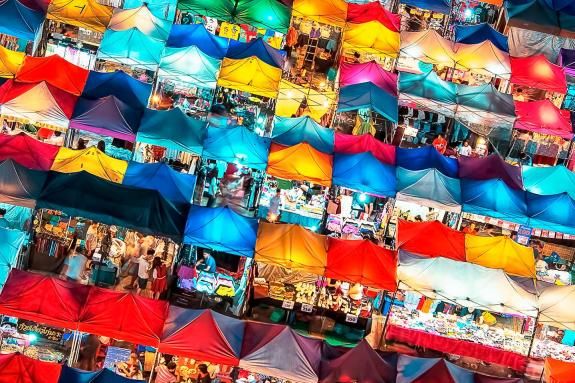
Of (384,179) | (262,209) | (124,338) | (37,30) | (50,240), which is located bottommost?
(124,338)

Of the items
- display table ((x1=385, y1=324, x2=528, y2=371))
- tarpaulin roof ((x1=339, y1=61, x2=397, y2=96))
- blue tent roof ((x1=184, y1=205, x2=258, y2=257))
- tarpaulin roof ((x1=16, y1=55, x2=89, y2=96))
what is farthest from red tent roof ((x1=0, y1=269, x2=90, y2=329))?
tarpaulin roof ((x1=339, y1=61, x2=397, y2=96))

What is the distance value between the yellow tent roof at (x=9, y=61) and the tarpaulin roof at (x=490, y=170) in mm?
13036

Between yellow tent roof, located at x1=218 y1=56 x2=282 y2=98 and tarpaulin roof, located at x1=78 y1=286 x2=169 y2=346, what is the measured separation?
359 inches

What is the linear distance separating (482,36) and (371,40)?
13.4 ft

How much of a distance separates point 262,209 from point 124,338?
6773 millimetres

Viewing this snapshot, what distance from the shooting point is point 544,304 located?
17.8 meters

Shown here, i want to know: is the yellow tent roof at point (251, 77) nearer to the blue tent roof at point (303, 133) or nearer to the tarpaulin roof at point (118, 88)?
the blue tent roof at point (303, 133)

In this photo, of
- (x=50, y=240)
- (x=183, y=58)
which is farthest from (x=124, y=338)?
(x=183, y=58)

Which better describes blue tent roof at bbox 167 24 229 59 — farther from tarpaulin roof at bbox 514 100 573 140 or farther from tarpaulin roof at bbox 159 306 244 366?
tarpaulin roof at bbox 159 306 244 366

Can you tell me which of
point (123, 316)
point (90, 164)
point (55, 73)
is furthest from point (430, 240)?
point (55, 73)

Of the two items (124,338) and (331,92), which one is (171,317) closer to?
(124,338)

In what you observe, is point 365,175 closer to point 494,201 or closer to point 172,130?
point 494,201

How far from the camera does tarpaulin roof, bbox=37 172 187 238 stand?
17156 millimetres

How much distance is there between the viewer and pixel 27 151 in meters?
18.9
